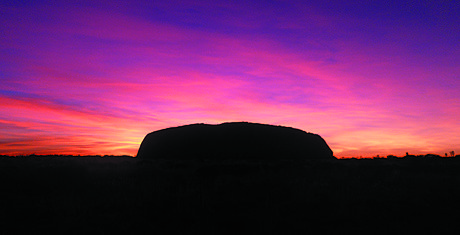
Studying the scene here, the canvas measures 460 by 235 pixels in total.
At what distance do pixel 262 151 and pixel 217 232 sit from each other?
131ft

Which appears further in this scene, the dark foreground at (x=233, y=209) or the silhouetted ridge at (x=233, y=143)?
the silhouetted ridge at (x=233, y=143)

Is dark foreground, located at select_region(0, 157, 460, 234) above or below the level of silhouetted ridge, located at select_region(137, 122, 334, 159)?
below

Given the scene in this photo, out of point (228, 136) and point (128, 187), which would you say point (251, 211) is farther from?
point (228, 136)

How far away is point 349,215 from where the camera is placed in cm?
1032

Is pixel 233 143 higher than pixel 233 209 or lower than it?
higher

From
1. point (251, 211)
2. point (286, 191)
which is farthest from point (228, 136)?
point (251, 211)

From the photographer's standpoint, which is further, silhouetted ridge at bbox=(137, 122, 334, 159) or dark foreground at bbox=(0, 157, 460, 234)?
silhouetted ridge at bbox=(137, 122, 334, 159)

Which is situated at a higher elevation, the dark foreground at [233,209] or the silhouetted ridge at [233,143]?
the silhouetted ridge at [233,143]

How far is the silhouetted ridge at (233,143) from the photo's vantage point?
157ft

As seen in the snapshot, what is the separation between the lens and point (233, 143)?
48656 mm

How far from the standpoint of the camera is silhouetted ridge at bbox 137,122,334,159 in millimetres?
47844

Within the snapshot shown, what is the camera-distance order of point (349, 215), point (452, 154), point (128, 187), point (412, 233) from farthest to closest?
point (452, 154) → point (128, 187) → point (349, 215) → point (412, 233)

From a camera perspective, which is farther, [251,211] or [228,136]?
[228,136]

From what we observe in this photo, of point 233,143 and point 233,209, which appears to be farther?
point 233,143
